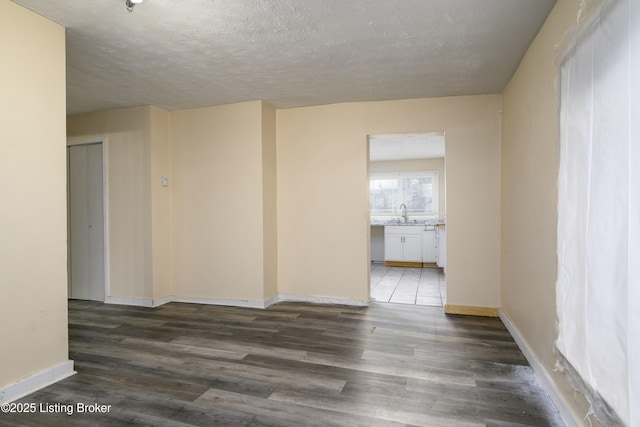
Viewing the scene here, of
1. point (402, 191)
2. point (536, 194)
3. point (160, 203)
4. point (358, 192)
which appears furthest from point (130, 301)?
point (402, 191)

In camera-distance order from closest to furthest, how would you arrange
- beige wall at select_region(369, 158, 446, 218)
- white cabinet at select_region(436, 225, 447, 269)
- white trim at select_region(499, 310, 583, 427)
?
white trim at select_region(499, 310, 583, 427) < white cabinet at select_region(436, 225, 447, 269) < beige wall at select_region(369, 158, 446, 218)

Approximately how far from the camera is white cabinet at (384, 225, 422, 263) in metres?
7.36

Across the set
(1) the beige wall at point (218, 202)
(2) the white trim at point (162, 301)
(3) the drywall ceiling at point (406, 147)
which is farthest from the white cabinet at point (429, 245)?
(2) the white trim at point (162, 301)

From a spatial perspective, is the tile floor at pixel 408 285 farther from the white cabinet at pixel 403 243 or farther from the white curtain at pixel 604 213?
the white curtain at pixel 604 213

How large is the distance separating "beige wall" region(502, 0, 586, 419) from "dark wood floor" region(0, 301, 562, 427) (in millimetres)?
329

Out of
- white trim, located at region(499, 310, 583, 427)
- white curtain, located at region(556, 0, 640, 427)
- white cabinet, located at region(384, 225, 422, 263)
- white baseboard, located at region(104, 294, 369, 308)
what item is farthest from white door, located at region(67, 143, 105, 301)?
white cabinet, located at region(384, 225, 422, 263)

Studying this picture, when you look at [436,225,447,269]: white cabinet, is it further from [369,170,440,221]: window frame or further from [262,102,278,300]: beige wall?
[262,102,278,300]: beige wall

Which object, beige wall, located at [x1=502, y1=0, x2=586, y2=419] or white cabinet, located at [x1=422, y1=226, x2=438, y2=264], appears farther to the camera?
white cabinet, located at [x1=422, y1=226, x2=438, y2=264]

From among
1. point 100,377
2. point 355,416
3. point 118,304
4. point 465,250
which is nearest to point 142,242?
point 118,304

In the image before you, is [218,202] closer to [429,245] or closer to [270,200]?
[270,200]

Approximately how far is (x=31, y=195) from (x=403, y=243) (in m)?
6.33

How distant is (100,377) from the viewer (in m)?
2.55

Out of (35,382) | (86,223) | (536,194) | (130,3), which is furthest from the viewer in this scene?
(86,223)

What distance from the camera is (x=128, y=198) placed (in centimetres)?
455
